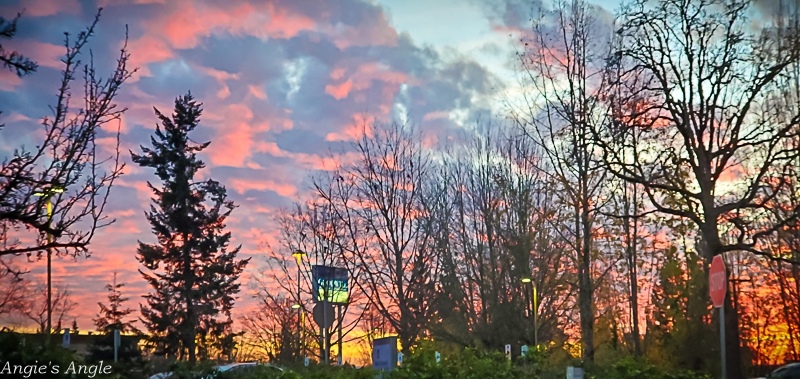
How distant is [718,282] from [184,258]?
39.8 meters

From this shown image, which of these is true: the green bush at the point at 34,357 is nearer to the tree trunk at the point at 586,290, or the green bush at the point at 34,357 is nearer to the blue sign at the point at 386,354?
the blue sign at the point at 386,354

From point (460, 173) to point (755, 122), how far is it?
20767 millimetres

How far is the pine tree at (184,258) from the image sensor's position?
1806 inches

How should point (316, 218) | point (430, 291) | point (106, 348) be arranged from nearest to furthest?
point (106, 348) < point (430, 291) < point (316, 218)

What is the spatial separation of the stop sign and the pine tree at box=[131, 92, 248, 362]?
38.9 metres

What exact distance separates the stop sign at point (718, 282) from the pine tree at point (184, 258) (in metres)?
38.9

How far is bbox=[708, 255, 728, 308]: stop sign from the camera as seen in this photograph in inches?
417

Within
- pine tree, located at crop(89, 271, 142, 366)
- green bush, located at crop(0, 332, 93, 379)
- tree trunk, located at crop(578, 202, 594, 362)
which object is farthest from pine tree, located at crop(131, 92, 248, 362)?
green bush, located at crop(0, 332, 93, 379)

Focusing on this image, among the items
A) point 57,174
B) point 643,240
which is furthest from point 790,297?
point 57,174

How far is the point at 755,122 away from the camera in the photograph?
2366cm

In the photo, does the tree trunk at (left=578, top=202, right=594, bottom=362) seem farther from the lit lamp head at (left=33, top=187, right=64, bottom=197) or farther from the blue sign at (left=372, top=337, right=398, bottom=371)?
the lit lamp head at (left=33, top=187, right=64, bottom=197)

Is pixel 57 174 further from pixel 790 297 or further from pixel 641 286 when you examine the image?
pixel 790 297

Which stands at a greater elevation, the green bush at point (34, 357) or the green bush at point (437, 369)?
the green bush at point (34, 357)

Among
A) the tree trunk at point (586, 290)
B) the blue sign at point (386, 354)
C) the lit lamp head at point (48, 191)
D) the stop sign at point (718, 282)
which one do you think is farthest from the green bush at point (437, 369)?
the tree trunk at point (586, 290)
